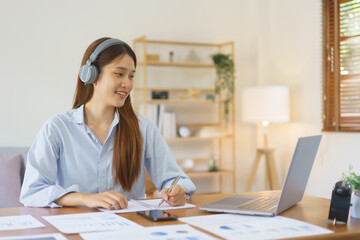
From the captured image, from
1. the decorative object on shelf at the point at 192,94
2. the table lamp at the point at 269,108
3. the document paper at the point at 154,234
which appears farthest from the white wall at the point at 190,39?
the document paper at the point at 154,234

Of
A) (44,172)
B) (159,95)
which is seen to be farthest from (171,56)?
(44,172)

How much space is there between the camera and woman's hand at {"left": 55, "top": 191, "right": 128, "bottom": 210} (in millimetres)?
1591

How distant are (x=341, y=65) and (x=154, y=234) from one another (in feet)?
10.3

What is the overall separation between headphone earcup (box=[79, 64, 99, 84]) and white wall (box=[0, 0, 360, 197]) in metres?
2.28

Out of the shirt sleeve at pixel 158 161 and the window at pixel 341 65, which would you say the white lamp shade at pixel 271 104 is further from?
the shirt sleeve at pixel 158 161

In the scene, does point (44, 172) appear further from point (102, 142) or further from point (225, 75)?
point (225, 75)

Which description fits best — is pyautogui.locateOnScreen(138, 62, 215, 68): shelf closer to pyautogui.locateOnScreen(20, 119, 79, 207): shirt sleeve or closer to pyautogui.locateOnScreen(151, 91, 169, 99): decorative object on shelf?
pyautogui.locateOnScreen(151, 91, 169, 99): decorative object on shelf

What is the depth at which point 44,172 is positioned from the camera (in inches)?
71.7

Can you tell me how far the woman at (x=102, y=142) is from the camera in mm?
1928

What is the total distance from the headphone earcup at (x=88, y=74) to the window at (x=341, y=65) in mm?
2469

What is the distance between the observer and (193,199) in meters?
1.85

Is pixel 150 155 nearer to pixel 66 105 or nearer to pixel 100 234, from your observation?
pixel 100 234

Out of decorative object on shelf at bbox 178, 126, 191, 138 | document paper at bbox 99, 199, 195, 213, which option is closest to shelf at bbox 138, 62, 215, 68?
decorative object on shelf at bbox 178, 126, 191, 138

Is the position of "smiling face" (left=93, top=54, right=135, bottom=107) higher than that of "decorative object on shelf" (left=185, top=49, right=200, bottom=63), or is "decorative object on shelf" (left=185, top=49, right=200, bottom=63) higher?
"decorative object on shelf" (left=185, top=49, right=200, bottom=63)
